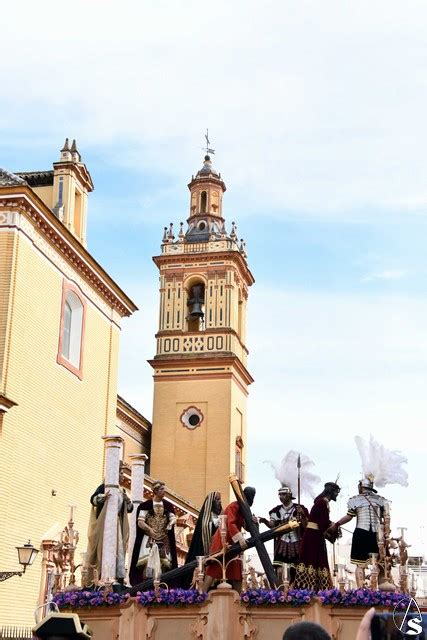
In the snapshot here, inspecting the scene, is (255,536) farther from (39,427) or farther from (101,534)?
(39,427)

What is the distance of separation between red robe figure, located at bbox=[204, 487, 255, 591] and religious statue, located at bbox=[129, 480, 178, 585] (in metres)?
1.03

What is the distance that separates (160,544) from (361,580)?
3.17 metres

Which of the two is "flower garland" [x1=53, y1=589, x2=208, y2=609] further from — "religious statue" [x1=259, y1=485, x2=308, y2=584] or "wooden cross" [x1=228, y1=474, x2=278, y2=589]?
"religious statue" [x1=259, y1=485, x2=308, y2=584]

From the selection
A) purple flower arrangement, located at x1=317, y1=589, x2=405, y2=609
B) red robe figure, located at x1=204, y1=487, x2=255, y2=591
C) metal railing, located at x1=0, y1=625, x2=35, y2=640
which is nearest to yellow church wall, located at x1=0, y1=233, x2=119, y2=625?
metal railing, located at x1=0, y1=625, x2=35, y2=640

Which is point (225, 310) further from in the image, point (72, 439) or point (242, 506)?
point (242, 506)

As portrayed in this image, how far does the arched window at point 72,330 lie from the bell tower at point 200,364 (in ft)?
58.3

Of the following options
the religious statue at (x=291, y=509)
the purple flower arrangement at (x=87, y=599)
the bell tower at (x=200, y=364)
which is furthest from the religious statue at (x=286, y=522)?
the bell tower at (x=200, y=364)

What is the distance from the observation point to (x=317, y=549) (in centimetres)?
1427

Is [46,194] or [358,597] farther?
[46,194]

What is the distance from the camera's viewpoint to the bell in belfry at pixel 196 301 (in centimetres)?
4694

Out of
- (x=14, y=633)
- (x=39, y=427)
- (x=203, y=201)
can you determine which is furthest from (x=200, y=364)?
(x=14, y=633)

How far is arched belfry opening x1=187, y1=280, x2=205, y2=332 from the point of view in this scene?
154ft

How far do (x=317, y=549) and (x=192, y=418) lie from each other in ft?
103
